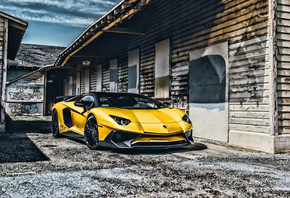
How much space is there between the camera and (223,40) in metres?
7.85

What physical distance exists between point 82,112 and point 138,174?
2.99 meters

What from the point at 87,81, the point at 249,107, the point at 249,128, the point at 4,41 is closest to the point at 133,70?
the point at 4,41

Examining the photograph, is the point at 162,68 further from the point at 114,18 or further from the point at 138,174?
the point at 138,174

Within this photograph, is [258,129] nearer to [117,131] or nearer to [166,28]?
[117,131]

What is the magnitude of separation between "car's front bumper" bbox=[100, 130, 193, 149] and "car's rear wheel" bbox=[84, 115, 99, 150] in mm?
307

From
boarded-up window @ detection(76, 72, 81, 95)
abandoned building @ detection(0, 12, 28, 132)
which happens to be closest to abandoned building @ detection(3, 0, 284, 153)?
abandoned building @ detection(0, 12, 28, 132)

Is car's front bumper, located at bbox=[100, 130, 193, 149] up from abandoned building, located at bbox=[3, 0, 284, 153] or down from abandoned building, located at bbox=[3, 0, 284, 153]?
down

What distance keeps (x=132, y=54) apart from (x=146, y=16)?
1849 mm

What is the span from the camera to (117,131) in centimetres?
517

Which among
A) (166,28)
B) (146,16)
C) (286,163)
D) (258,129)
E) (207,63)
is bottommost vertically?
(286,163)

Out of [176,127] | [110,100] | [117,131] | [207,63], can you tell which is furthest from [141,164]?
[207,63]

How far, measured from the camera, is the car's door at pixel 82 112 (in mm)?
6375

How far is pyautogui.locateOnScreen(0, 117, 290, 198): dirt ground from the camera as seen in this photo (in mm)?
3051

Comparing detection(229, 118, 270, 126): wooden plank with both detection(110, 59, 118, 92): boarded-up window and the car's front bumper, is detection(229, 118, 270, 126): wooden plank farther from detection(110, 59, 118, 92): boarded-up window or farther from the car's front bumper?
detection(110, 59, 118, 92): boarded-up window
